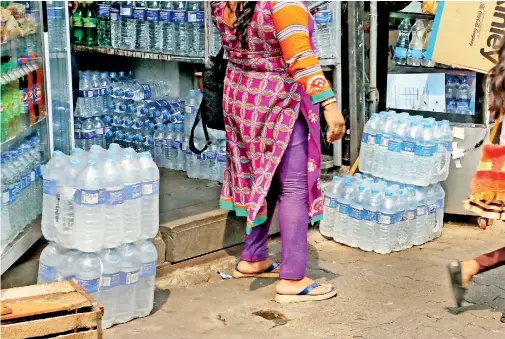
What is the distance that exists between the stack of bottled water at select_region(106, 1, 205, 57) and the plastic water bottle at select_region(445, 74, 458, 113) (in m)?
2.09

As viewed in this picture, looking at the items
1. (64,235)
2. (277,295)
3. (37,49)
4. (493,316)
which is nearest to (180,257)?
(277,295)

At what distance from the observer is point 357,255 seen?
6.25m

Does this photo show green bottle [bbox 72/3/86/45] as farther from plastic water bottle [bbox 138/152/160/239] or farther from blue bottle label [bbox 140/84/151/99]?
plastic water bottle [bbox 138/152/160/239]

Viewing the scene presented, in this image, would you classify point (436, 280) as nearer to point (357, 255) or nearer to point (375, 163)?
point (357, 255)

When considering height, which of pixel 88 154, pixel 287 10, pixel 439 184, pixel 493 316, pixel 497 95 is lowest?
pixel 493 316

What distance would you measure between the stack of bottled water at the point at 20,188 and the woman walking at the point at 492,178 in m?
2.47

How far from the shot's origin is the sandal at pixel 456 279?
4691 millimetres

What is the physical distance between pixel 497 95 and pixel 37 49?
2651mm

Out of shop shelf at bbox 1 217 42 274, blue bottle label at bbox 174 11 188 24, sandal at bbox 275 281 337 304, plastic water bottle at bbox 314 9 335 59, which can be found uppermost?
blue bottle label at bbox 174 11 188 24

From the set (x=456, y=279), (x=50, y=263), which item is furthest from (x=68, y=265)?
(x=456, y=279)

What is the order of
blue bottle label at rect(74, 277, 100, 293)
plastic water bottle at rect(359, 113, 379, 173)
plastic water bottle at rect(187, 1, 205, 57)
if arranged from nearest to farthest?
blue bottle label at rect(74, 277, 100, 293)
plastic water bottle at rect(359, 113, 379, 173)
plastic water bottle at rect(187, 1, 205, 57)

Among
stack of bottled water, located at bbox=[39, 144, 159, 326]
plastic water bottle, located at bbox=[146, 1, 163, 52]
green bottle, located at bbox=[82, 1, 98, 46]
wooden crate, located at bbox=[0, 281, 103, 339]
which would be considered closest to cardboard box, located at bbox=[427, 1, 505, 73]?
plastic water bottle, located at bbox=[146, 1, 163, 52]

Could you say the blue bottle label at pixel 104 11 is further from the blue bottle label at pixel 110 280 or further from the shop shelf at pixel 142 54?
the blue bottle label at pixel 110 280

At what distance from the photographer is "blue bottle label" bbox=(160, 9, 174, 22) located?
24.7ft
